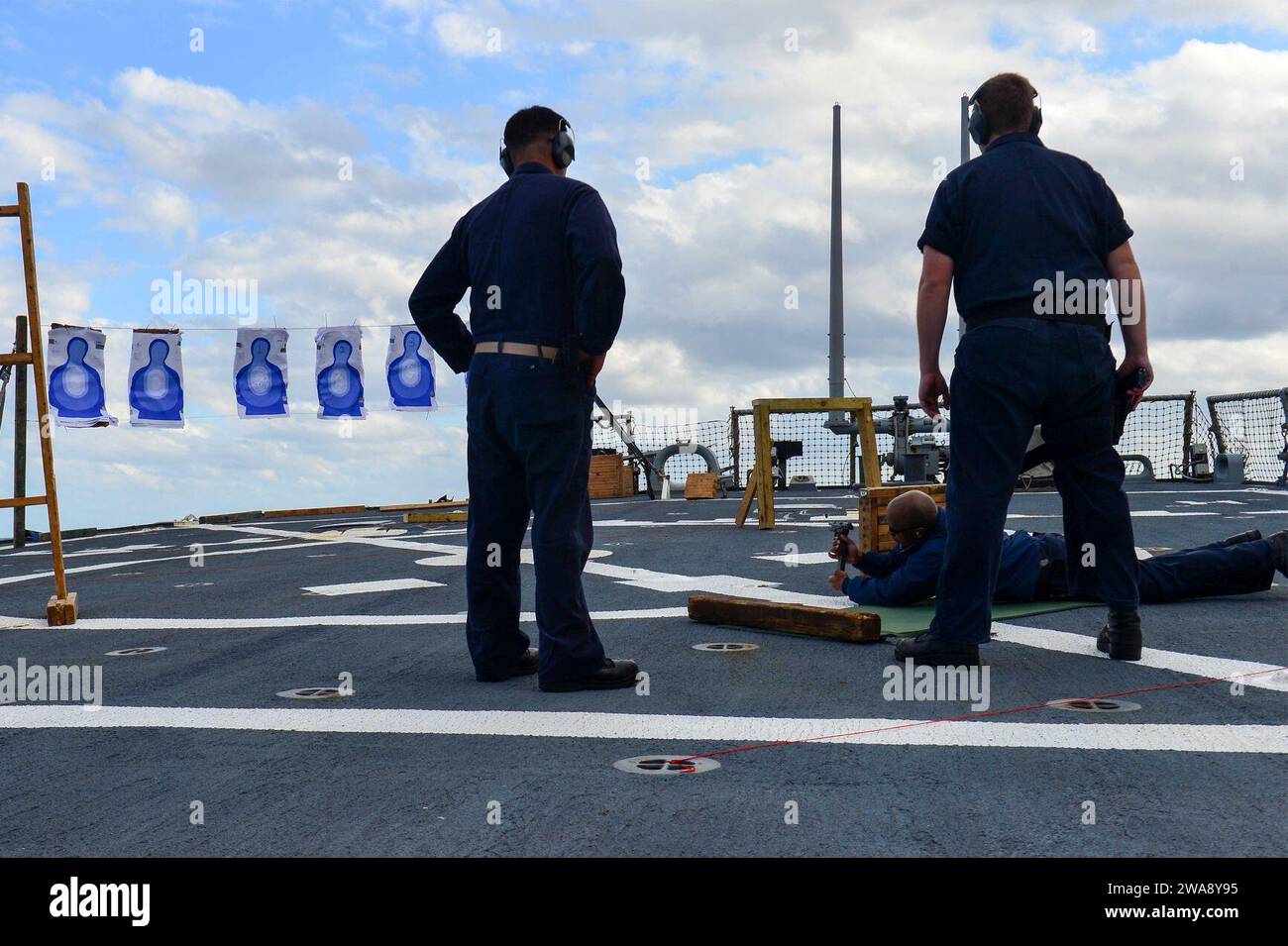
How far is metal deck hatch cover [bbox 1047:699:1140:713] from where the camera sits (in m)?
3.51

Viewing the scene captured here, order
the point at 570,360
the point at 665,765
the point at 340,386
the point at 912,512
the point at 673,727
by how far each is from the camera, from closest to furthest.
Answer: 1. the point at 665,765
2. the point at 673,727
3. the point at 570,360
4. the point at 912,512
5. the point at 340,386

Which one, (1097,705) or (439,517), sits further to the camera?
(439,517)

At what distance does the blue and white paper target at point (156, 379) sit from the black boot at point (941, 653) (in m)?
22.7

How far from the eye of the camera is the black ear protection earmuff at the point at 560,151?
4.46m

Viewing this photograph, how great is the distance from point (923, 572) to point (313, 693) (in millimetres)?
3056

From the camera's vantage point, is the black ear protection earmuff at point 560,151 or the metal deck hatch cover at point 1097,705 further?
the black ear protection earmuff at point 560,151

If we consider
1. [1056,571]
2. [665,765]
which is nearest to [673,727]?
[665,765]

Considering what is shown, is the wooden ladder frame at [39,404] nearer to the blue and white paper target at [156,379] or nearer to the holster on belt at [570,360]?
the holster on belt at [570,360]

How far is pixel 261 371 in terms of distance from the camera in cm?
2558

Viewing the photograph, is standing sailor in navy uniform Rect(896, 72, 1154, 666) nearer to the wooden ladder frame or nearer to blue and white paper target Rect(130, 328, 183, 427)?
the wooden ladder frame

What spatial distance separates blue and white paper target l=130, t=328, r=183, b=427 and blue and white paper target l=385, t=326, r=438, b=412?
4559 millimetres

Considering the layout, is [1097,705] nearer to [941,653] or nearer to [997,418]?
[941,653]

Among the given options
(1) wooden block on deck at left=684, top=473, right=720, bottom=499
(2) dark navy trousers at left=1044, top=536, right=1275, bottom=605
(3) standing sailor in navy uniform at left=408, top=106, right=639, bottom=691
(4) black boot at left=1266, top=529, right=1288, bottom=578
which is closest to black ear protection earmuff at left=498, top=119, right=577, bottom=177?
(3) standing sailor in navy uniform at left=408, top=106, right=639, bottom=691

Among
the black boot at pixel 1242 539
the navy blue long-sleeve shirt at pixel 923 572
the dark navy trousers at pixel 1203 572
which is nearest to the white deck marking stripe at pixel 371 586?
the navy blue long-sleeve shirt at pixel 923 572
